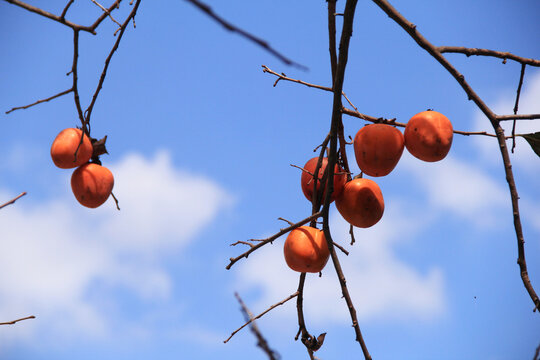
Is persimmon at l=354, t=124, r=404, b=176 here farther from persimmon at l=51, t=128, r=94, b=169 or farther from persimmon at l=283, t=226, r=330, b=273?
persimmon at l=51, t=128, r=94, b=169

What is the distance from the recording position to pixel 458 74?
1219 mm

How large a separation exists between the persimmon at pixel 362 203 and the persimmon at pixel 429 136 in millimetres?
150

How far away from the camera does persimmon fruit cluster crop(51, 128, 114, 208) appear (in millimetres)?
1412

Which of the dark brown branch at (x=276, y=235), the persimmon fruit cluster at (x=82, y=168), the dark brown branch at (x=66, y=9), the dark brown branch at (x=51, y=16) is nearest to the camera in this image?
the dark brown branch at (x=51, y=16)

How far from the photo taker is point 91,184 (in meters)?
1.42

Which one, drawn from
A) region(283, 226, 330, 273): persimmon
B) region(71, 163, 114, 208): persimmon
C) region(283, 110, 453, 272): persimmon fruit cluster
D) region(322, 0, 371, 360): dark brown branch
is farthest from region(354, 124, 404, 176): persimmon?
region(71, 163, 114, 208): persimmon

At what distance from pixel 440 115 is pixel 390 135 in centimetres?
16

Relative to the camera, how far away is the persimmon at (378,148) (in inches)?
52.4

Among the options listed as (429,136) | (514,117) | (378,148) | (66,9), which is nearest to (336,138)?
(378,148)

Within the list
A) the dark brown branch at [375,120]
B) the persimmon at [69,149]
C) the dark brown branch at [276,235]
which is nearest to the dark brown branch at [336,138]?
the dark brown branch at [276,235]

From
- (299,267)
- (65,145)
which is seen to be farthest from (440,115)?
→ (65,145)

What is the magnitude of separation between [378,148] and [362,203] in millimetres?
151

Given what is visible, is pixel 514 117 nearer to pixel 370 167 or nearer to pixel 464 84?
pixel 464 84

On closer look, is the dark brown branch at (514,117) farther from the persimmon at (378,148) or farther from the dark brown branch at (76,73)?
the dark brown branch at (76,73)
